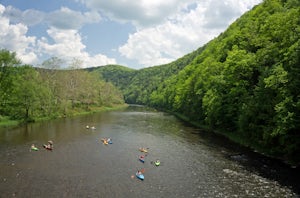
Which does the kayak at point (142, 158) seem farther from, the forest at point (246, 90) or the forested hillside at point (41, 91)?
the forested hillside at point (41, 91)

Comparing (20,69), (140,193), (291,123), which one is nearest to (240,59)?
(291,123)

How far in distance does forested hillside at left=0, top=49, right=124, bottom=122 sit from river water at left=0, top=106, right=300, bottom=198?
71.3ft

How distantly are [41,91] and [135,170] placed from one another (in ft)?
189

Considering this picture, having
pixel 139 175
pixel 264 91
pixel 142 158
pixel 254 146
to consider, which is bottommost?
pixel 142 158

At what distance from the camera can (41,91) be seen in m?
83.2

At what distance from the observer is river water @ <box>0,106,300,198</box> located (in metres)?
28.5

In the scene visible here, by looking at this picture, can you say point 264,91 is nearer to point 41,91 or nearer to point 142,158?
point 142,158

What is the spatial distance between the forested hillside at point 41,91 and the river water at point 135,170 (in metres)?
21.7

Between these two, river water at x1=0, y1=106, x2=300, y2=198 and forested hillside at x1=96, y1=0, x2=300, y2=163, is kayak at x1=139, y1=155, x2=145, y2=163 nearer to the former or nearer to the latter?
river water at x1=0, y1=106, x2=300, y2=198

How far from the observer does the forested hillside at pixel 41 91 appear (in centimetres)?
7575

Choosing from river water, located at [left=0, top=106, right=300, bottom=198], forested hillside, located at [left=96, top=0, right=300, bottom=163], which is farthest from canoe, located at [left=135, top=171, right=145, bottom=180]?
forested hillside, located at [left=96, top=0, right=300, bottom=163]

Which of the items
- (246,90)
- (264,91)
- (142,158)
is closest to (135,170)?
(142,158)

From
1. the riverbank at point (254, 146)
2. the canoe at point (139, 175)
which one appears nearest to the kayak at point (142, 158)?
the canoe at point (139, 175)

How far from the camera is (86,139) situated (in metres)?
57.2
